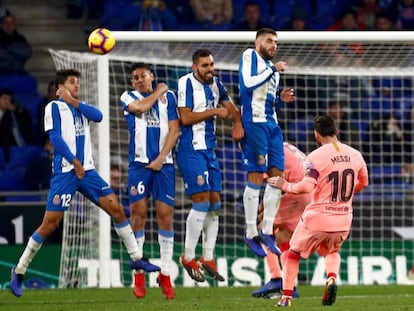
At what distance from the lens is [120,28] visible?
21.8m

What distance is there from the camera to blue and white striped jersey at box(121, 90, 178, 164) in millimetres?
14305

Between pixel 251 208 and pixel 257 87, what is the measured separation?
4.09 feet

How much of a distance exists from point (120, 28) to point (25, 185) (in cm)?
357

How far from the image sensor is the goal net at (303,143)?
1722 cm

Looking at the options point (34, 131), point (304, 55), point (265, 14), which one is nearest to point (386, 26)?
point (265, 14)

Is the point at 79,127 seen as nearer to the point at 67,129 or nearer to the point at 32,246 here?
the point at 67,129

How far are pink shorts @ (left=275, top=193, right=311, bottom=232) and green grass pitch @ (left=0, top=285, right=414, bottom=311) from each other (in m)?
0.78

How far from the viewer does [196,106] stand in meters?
14.2

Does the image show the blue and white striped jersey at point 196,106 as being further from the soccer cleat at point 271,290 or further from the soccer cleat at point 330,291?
the soccer cleat at point 330,291

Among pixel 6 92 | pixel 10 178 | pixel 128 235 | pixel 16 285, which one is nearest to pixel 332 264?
pixel 128 235

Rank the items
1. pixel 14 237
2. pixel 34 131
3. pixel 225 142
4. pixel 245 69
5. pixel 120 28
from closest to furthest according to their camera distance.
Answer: pixel 245 69, pixel 14 237, pixel 225 142, pixel 34 131, pixel 120 28

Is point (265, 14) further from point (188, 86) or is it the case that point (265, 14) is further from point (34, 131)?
point (188, 86)

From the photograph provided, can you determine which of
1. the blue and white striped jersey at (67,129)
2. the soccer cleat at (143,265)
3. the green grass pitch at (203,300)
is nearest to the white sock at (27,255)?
the green grass pitch at (203,300)

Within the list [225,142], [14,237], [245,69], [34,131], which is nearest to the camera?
[245,69]
